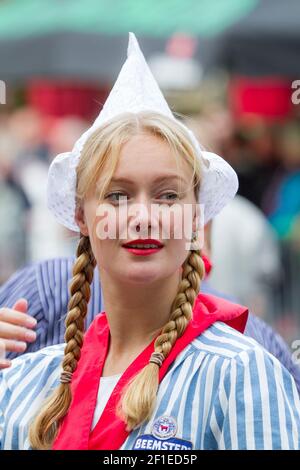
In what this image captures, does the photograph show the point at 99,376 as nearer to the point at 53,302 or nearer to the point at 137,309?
the point at 137,309

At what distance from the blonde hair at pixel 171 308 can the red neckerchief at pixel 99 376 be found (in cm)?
2

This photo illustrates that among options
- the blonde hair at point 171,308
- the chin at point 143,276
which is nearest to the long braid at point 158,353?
the blonde hair at point 171,308

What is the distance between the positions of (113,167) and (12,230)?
7.38 meters

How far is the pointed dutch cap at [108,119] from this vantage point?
3.01m

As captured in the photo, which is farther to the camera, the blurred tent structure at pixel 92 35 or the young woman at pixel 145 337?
the blurred tent structure at pixel 92 35

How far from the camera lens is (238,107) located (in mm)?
14031

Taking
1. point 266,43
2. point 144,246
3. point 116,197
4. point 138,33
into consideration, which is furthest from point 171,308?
point 138,33

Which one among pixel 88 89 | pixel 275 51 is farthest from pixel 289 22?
pixel 88 89

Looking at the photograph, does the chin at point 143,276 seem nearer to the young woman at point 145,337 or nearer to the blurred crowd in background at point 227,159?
the young woman at point 145,337

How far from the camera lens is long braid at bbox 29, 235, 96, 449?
286 centimetres

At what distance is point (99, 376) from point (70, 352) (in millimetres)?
137

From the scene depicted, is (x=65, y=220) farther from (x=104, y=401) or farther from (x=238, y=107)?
(x=238, y=107)

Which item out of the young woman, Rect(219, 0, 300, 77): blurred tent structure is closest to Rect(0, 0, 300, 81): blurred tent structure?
Rect(219, 0, 300, 77): blurred tent structure

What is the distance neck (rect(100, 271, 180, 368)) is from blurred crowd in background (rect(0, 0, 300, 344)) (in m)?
2.83
